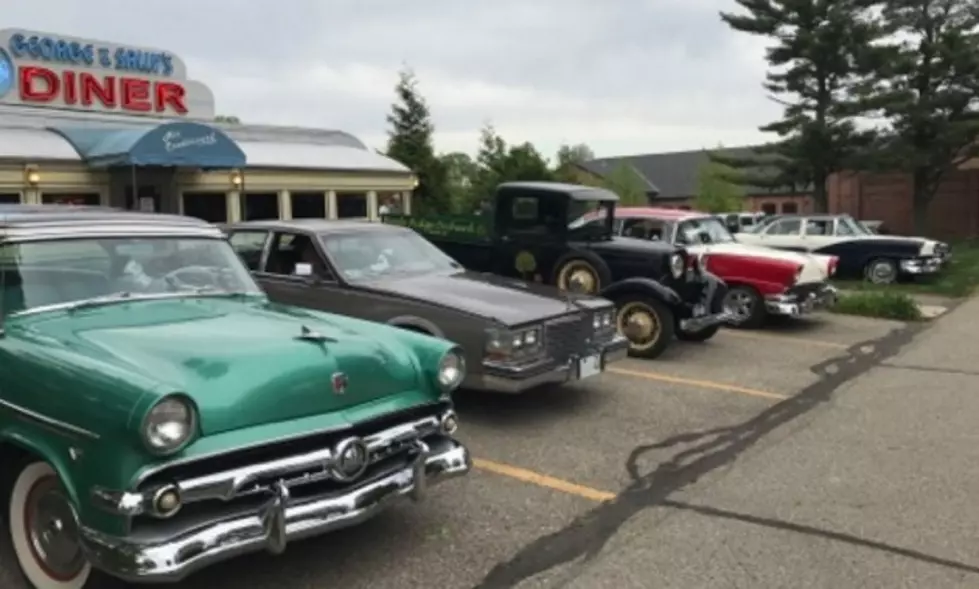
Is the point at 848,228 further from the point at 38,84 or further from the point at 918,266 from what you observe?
the point at 38,84

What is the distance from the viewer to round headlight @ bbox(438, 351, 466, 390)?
4.28 meters

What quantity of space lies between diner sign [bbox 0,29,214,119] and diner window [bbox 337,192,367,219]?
4350 millimetres

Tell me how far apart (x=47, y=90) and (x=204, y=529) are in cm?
1838

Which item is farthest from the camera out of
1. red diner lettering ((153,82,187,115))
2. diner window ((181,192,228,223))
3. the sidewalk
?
red diner lettering ((153,82,187,115))

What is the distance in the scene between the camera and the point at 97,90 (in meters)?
19.4

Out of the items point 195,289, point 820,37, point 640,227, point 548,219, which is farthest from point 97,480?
point 820,37

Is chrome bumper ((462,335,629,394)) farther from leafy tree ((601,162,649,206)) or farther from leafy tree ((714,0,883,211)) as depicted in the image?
leafy tree ((601,162,649,206))

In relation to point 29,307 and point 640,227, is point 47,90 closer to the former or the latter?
point 640,227

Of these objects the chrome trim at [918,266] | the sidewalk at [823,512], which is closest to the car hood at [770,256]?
→ the sidewalk at [823,512]

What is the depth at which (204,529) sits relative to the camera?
10.6 ft

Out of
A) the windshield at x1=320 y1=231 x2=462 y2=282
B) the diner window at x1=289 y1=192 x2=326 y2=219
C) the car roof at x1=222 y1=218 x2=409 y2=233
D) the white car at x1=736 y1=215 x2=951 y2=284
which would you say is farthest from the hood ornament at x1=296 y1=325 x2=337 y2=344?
the diner window at x1=289 y1=192 x2=326 y2=219

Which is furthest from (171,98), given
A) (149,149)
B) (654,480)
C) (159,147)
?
(654,480)

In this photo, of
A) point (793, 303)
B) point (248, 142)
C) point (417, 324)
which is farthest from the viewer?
point (248, 142)

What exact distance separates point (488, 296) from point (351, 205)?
15647 mm
